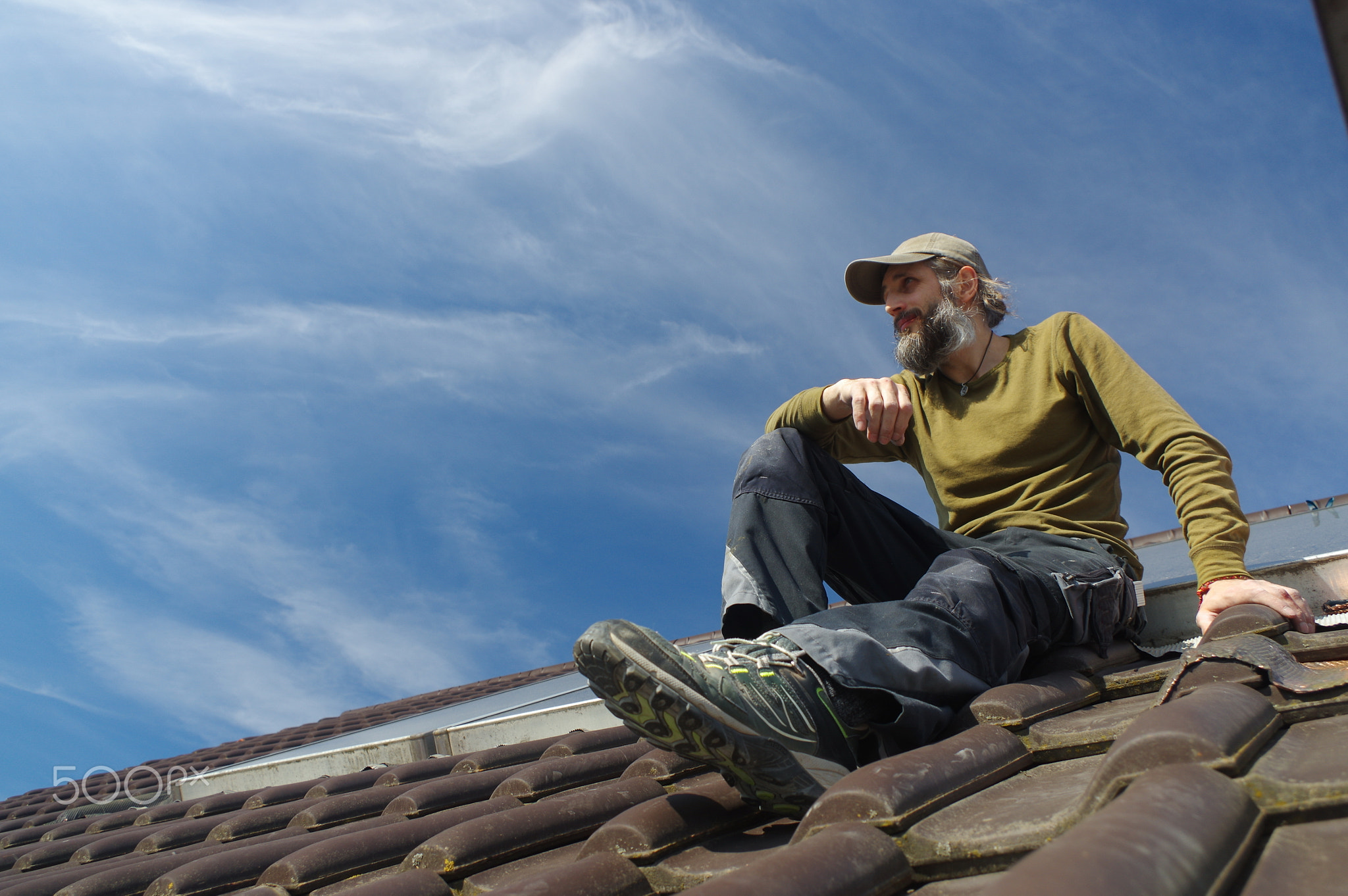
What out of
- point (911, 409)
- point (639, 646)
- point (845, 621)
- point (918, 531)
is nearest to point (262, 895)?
point (639, 646)

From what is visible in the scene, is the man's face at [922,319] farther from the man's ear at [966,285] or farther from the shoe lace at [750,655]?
the shoe lace at [750,655]

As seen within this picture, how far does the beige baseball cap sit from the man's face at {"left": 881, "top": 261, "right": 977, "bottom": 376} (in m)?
0.04

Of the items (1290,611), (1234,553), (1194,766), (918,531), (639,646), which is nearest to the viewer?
(1194,766)

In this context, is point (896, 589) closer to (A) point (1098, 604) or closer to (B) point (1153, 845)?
(A) point (1098, 604)

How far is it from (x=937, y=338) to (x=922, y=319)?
4.0 inches

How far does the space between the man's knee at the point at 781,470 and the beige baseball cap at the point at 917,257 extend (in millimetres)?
934

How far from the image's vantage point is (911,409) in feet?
8.73

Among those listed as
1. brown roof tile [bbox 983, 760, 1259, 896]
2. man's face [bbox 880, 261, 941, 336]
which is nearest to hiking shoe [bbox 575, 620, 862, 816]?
brown roof tile [bbox 983, 760, 1259, 896]

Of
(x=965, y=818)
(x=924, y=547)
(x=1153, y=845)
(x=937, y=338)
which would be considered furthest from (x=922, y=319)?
(x=1153, y=845)

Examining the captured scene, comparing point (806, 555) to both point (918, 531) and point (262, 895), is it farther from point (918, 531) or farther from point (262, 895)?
point (262, 895)

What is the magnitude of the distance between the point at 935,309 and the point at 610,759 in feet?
5.71

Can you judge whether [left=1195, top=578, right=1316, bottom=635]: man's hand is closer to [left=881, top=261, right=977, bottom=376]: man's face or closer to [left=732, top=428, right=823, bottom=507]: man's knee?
[left=732, top=428, right=823, bottom=507]: man's knee

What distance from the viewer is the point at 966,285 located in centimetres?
288

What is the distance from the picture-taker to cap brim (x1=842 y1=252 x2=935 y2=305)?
2896mm
